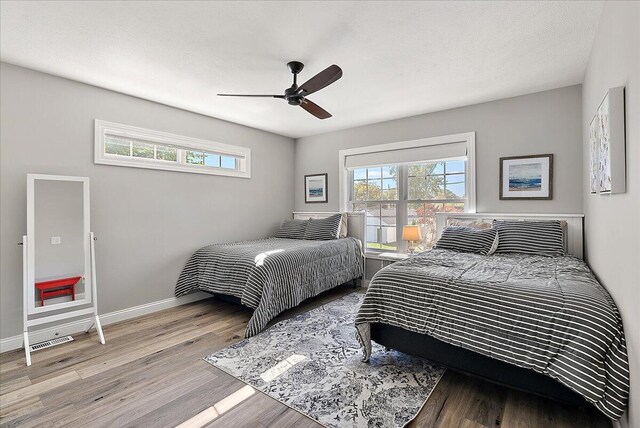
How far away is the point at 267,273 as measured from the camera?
3.02 metres

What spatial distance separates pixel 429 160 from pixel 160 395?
12.3ft

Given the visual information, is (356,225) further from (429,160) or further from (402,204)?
(429,160)

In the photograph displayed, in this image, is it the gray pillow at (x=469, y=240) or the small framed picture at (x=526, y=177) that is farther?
the small framed picture at (x=526, y=177)

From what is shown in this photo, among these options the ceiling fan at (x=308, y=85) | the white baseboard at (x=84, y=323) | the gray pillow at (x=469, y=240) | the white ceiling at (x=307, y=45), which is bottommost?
the white baseboard at (x=84, y=323)

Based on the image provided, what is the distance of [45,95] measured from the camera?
2.85 metres

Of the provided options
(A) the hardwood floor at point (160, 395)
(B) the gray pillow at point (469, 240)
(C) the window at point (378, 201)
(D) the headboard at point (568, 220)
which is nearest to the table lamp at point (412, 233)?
(C) the window at point (378, 201)

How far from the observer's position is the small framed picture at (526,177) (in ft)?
11.0

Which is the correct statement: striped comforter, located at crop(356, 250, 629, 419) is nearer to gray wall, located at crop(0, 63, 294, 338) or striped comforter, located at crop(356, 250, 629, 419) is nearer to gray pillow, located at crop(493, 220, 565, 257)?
gray pillow, located at crop(493, 220, 565, 257)

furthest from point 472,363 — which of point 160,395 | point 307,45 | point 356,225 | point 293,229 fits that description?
point 293,229

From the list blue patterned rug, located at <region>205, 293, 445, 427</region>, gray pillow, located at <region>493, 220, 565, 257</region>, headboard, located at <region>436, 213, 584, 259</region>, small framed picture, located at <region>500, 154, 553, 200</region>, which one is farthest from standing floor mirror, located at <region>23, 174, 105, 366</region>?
small framed picture, located at <region>500, 154, 553, 200</region>

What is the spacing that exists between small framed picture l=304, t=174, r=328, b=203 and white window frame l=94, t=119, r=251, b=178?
109cm

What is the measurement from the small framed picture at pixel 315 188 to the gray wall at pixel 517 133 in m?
1.06

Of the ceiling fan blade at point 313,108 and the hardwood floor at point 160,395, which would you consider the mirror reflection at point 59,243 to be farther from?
the ceiling fan blade at point 313,108

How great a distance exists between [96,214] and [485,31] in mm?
3808
